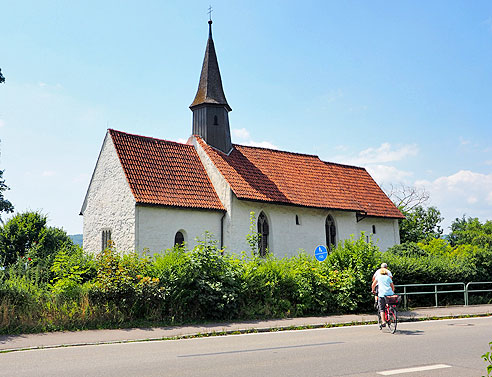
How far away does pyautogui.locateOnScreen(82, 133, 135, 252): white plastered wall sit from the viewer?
2312 cm

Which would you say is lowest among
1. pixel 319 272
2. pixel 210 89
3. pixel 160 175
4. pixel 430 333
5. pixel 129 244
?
pixel 430 333

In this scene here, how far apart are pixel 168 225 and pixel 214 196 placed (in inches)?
136

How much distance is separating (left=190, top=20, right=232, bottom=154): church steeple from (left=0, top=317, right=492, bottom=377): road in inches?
737

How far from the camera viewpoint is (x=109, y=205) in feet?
79.5

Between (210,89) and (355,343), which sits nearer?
(355,343)

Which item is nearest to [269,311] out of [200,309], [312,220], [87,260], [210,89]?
[200,309]

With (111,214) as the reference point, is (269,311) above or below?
below

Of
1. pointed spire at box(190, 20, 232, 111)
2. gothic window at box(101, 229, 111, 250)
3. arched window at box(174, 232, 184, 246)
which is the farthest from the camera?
pointed spire at box(190, 20, 232, 111)

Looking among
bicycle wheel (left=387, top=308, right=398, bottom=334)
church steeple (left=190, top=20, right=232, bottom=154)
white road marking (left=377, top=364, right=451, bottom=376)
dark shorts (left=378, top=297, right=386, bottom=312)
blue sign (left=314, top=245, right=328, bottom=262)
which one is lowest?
white road marking (left=377, top=364, right=451, bottom=376)

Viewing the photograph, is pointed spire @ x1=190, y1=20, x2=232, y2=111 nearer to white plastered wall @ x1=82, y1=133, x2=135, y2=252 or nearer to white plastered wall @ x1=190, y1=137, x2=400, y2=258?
white plastered wall @ x1=190, y1=137, x2=400, y2=258

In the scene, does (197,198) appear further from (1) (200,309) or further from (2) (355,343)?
(2) (355,343)

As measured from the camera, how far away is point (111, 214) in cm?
2402

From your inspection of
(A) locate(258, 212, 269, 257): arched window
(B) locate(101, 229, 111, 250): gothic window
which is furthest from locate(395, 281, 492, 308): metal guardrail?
(B) locate(101, 229, 111, 250): gothic window

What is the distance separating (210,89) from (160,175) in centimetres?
808
